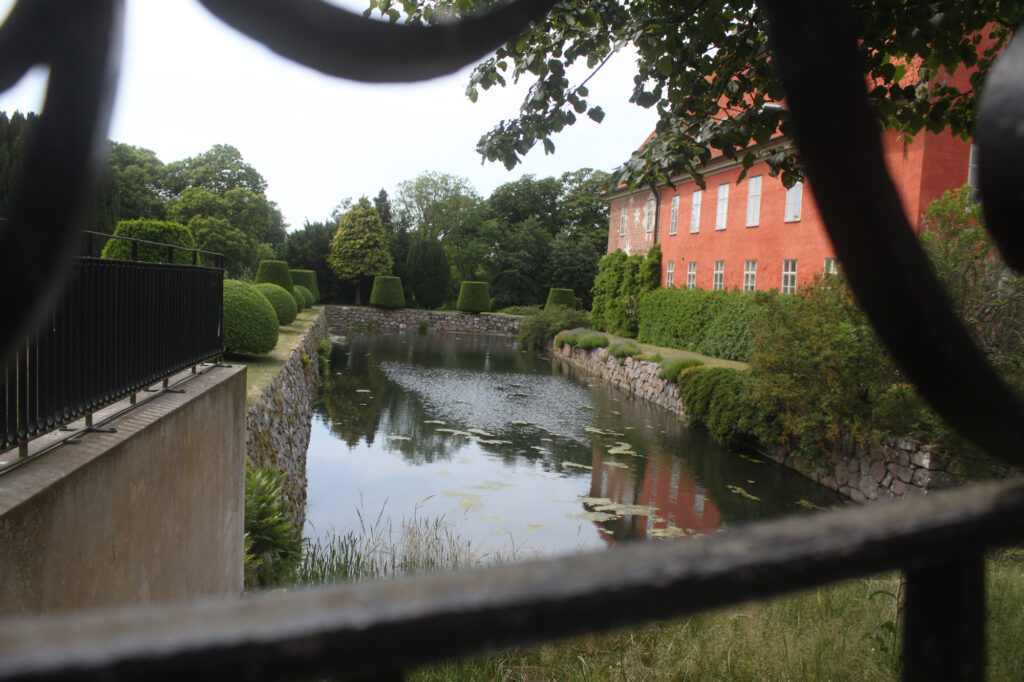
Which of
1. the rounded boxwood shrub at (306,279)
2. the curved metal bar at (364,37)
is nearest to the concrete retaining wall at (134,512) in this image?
the curved metal bar at (364,37)

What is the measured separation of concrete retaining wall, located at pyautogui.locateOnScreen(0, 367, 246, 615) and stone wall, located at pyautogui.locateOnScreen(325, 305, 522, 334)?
1524 inches

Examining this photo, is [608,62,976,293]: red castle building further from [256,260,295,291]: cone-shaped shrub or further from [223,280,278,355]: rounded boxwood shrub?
[256,260,295,291]: cone-shaped shrub

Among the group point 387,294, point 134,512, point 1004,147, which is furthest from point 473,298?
point 1004,147

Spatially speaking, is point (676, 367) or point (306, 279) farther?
point (306, 279)

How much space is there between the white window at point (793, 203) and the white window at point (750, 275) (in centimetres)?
209

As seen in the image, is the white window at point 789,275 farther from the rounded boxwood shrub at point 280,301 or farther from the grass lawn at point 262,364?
the rounded boxwood shrub at point 280,301

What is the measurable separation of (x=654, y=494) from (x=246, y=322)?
7.14 metres

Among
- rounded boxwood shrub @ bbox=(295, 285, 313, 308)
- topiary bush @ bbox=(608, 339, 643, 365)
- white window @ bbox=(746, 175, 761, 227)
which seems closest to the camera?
white window @ bbox=(746, 175, 761, 227)

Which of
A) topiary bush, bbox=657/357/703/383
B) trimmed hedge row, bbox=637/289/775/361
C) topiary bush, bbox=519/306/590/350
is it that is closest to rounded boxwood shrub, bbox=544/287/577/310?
topiary bush, bbox=519/306/590/350

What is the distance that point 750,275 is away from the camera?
74.0 feet

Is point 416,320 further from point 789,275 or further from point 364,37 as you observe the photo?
point 364,37

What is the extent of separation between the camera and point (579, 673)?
421 cm

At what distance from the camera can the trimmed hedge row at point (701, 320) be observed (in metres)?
19.6

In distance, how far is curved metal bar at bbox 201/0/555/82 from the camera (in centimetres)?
61
